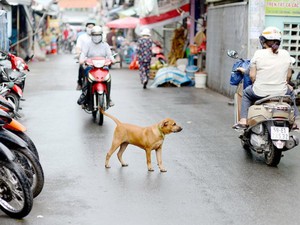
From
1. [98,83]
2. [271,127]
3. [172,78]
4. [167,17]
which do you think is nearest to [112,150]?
[271,127]

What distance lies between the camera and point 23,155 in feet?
20.3

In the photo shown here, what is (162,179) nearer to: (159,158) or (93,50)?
(159,158)

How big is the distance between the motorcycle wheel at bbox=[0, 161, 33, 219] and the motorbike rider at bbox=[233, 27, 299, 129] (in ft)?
12.5

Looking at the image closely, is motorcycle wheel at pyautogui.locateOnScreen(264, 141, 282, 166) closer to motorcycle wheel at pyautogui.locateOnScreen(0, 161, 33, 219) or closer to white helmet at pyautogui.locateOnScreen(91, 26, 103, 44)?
motorcycle wheel at pyautogui.locateOnScreen(0, 161, 33, 219)

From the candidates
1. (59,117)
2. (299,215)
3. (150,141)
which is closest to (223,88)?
(59,117)

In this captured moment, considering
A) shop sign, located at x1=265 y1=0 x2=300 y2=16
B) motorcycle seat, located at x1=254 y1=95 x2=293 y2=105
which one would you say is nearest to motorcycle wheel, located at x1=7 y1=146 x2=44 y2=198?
motorcycle seat, located at x1=254 y1=95 x2=293 y2=105

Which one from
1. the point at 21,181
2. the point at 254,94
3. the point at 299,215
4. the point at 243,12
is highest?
the point at 243,12

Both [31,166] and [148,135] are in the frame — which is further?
[148,135]

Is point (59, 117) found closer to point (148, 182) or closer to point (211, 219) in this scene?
point (148, 182)

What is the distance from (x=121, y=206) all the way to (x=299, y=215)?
177 cm

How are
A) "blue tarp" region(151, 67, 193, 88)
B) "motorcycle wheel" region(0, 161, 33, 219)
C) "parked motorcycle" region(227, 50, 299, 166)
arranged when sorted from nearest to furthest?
1. "motorcycle wheel" region(0, 161, 33, 219)
2. "parked motorcycle" region(227, 50, 299, 166)
3. "blue tarp" region(151, 67, 193, 88)

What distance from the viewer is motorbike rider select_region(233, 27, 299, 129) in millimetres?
8250

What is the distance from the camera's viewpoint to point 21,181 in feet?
18.7

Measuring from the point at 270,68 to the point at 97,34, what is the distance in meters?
4.56
